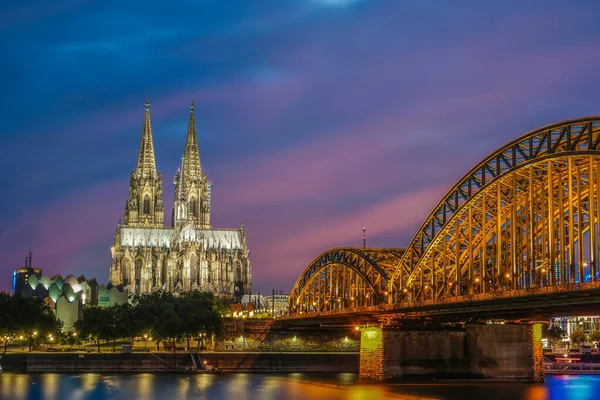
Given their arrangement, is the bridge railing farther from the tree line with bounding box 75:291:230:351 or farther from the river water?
the tree line with bounding box 75:291:230:351

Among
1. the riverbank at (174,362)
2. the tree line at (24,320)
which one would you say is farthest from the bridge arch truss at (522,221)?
the tree line at (24,320)

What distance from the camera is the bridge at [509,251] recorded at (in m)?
64.6

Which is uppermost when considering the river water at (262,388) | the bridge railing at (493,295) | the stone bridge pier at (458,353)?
the bridge railing at (493,295)

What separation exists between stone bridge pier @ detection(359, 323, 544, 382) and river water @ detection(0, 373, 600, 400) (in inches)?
86.0

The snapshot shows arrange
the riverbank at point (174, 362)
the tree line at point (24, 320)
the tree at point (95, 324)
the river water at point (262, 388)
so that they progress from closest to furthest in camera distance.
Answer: the river water at point (262, 388), the riverbank at point (174, 362), the tree line at point (24, 320), the tree at point (95, 324)

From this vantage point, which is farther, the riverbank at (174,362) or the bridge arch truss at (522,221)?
the riverbank at (174,362)

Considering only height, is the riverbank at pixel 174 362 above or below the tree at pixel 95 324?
below

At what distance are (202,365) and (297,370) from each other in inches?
568

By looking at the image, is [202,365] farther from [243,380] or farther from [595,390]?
[595,390]

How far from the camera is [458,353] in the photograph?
10150cm

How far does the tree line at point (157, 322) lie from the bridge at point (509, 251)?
104ft

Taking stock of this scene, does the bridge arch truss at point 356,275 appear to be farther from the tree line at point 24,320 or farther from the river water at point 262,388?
the tree line at point 24,320

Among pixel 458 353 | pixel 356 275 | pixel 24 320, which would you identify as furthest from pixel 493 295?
pixel 24 320

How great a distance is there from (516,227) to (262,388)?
38.9 metres
